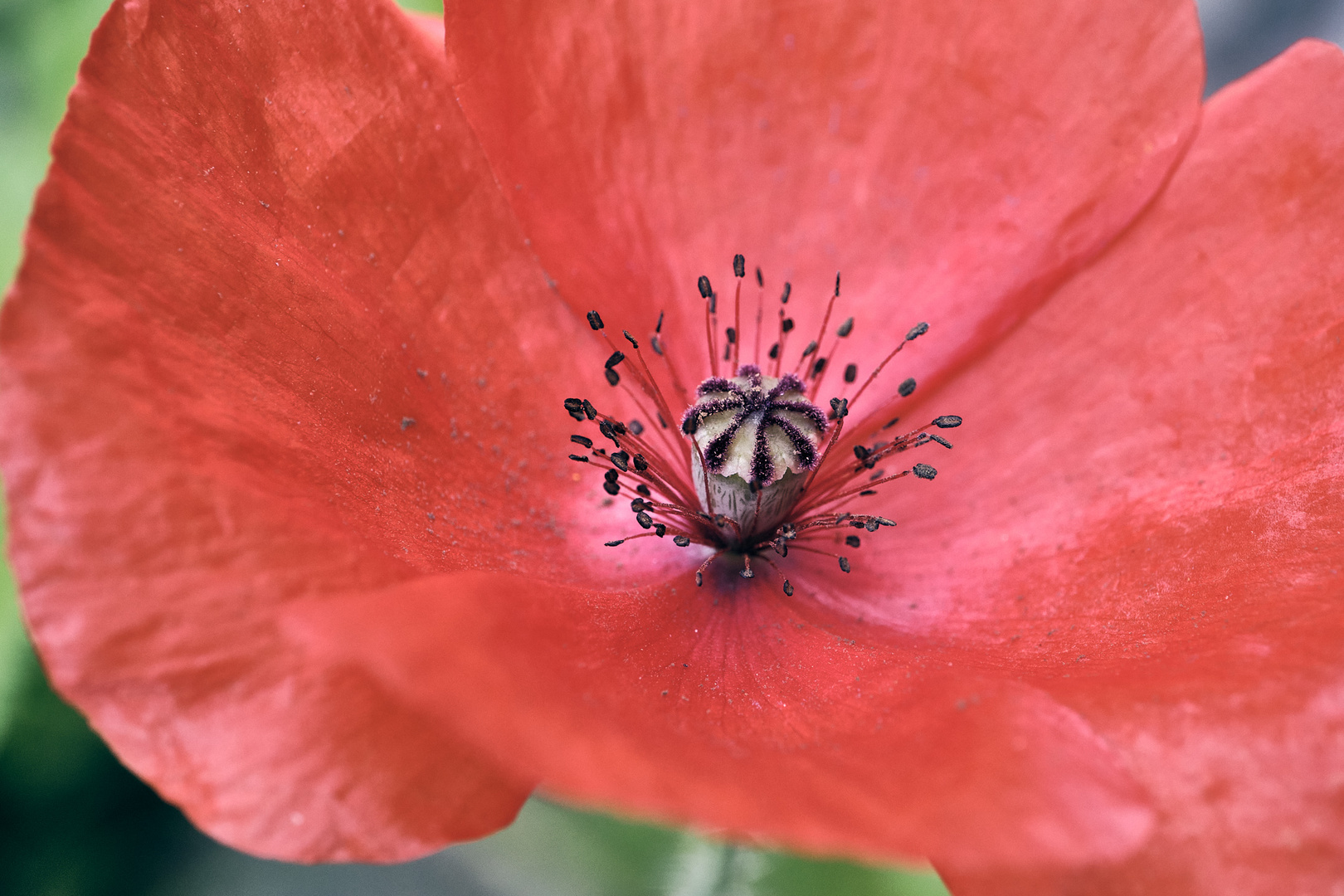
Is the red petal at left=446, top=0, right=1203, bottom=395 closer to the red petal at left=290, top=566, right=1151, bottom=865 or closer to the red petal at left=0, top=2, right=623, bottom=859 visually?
the red petal at left=0, top=2, right=623, bottom=859

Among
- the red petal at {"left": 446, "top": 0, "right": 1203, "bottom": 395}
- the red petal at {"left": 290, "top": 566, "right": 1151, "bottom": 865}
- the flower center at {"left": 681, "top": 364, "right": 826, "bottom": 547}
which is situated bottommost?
the red petal at {"left": 290, "top": 566, "right": 1151, "bottom": 865}

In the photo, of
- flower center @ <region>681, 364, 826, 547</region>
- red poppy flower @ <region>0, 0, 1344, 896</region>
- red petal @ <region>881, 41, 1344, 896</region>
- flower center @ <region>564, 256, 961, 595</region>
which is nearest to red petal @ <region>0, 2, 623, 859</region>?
red poppy flower @ <region>0, 0, 1344, 896</region>

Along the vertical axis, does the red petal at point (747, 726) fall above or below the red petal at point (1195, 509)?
below

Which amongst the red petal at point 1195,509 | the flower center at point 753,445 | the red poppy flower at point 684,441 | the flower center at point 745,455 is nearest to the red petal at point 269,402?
the red poppy flower at point 684,441

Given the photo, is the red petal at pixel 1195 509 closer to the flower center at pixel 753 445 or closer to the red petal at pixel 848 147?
the red petal at pixel 848 147

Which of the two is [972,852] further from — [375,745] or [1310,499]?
[1310,499]

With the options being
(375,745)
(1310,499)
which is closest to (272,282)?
(375,745)

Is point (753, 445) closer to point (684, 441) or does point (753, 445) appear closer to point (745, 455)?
point (745, 455)
